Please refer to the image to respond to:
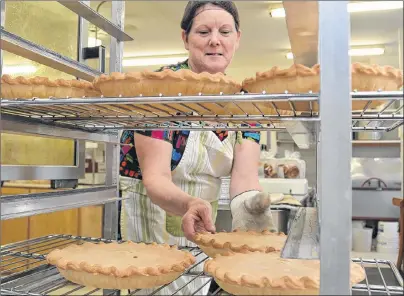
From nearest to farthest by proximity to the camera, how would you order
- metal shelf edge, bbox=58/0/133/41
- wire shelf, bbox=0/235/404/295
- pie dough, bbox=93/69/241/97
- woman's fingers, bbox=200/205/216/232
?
pie dough, bbox=93/69/241/97, wire shelf, bbox=0/235/404/295, metal shelf edge, bbox=58/0/133/41, woman's fingers, bbox=200/205/216/232

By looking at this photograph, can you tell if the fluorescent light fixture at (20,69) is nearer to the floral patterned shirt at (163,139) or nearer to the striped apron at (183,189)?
the floral patterned shirt at (163,139)

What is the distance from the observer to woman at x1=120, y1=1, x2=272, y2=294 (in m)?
1.38

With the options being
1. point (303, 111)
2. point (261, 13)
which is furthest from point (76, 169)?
point (261, 13)

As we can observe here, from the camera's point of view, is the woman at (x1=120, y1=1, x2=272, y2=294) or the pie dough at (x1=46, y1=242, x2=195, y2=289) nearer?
the pie dough at (x1=46, y1=242, x2=195, y2=289)

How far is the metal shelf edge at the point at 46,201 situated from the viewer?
2.87 feet

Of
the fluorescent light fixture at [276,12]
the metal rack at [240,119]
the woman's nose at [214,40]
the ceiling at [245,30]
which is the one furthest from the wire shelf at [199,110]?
the fluorescent light fixture at [276,12]

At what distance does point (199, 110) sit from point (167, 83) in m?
0.14

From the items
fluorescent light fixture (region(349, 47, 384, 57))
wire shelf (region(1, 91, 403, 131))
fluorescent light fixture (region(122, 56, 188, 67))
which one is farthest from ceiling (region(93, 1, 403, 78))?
wire shelf (region(1, 91, 403, 131))

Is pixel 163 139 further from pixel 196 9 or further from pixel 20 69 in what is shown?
pixel 20 69

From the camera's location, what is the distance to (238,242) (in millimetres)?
1135

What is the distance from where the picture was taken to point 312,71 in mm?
745

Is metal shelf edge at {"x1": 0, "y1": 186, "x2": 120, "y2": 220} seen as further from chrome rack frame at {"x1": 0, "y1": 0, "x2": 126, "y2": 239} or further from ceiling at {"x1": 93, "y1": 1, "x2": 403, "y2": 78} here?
ceiling at {"x1": 93, "y1": 1, "x2": 403, "y2": 78}

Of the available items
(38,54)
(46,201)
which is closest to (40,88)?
(38,54)

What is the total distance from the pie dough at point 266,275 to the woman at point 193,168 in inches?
12.2
